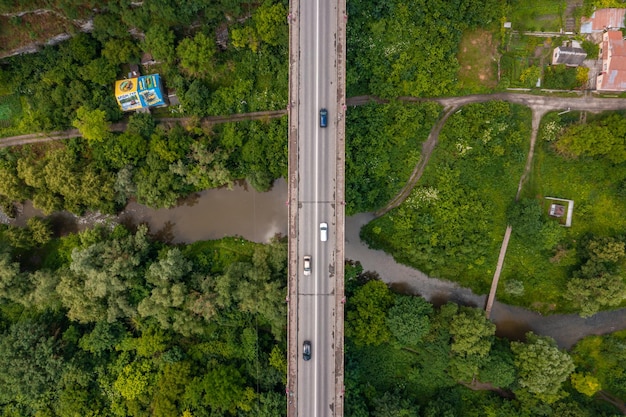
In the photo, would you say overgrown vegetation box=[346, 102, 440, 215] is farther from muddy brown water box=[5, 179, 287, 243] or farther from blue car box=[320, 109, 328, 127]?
muddy brown water box=[5, 179, 287, 243]

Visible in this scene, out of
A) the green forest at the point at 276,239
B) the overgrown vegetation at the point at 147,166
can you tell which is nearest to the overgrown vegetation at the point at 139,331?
the green forest at the point at 276,239

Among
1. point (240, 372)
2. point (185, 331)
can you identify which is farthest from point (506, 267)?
point (185, 331)

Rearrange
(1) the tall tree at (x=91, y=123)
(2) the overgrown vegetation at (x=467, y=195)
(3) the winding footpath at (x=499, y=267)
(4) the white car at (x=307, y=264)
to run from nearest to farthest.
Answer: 1. (4) the white car at (x=307, y=264)
2. (1) the tall tree at (x=91, y=123)
3. (2) the overgrown vegetation at (x=467, y=195)
4. (3) the winding footpath at (x=499, y=267)

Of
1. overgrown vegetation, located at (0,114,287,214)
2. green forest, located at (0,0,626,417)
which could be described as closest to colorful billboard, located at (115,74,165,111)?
green forest, located at (0,0,626,417)

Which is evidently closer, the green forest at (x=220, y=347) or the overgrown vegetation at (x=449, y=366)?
the overgrown vegetation at (x=449, y=366)

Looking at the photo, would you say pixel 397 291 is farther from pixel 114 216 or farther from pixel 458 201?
pixel 114 216

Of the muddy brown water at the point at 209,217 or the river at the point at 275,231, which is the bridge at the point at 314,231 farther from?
the muddy brown water at the point at 209,217
